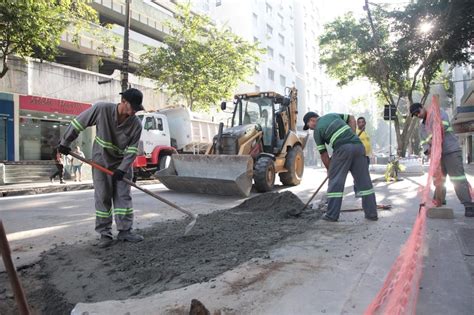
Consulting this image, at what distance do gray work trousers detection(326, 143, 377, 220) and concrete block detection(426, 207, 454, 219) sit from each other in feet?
2.30

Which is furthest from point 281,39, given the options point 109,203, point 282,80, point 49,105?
point 109,203

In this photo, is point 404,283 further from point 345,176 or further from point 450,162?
point 450,162

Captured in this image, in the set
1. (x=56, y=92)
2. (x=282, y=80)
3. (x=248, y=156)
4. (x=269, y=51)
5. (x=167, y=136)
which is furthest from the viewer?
(x=282, y=80)

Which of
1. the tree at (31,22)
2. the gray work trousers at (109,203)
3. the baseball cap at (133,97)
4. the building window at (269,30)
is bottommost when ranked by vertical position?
the gray work trousers at (109,203)

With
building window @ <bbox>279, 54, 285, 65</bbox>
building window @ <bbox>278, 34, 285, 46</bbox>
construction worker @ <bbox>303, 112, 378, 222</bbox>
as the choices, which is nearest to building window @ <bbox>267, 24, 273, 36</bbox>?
building window @ <bbox>278, 34, 285, 46</bbox>

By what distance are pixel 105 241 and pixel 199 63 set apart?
15326 mm

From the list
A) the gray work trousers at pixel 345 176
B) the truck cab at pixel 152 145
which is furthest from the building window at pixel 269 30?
the gray work trousers at pixel 345 176

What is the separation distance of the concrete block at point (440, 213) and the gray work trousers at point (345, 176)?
0.70 meters

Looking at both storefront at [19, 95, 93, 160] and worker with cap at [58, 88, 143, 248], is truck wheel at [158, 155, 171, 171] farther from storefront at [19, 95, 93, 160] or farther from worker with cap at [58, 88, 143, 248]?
worker with cap at [58, 88, 143, 248]

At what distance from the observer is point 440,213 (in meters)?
5.04

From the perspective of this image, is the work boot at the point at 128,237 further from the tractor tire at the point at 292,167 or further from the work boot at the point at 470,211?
the tractor tire at the point at 292,167

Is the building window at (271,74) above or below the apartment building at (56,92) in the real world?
above

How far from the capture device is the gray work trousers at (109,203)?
420cm

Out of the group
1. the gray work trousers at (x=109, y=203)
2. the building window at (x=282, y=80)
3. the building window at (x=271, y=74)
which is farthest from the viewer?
the building window at (x=282, y=80)
